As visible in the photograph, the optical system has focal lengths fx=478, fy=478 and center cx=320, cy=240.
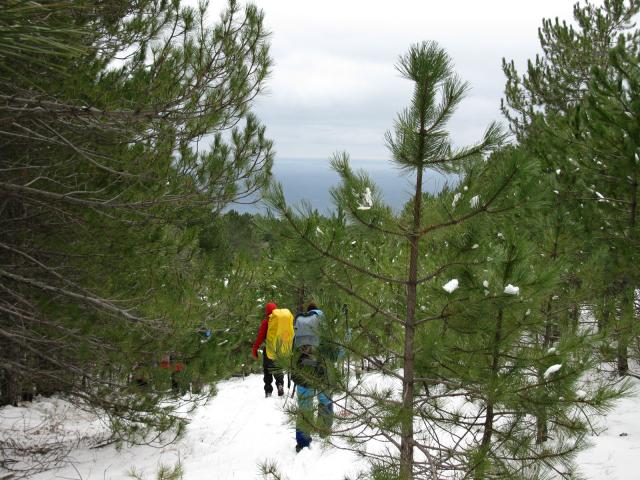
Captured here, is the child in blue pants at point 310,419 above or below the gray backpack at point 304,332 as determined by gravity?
below

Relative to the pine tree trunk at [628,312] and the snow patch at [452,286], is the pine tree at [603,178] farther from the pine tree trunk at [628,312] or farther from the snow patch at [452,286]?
the snow patch at [452,286]

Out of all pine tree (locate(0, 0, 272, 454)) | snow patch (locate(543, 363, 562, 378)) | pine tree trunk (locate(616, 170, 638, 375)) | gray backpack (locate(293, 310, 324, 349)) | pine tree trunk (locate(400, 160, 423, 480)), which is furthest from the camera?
gray backpack (locate(293, 310, 324, 349))

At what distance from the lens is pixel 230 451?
639 centimetres

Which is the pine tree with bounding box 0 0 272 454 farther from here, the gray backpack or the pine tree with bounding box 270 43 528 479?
the pine tree with bounding box 270 43 528 479

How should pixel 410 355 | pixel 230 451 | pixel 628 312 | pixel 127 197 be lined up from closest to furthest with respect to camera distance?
pixel 410 355 → pixel 628 312 → pixel 127 197 → pixel 230 451

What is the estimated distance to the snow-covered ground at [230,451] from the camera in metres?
5.52

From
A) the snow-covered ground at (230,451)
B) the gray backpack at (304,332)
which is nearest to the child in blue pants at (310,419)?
the snow-covered ground at (230,451)

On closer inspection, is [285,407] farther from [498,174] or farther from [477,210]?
[498,174]

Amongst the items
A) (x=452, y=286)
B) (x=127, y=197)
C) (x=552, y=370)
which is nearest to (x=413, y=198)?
(x=452, y=286)

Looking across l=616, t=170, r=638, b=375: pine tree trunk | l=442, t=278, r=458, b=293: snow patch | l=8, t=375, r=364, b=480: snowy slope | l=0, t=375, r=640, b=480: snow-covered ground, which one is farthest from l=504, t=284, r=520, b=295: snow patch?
l=8, t=375, r=364, b=480: snowy slope

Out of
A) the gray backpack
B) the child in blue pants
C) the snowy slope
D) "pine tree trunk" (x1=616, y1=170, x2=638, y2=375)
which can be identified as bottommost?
the snowy slope

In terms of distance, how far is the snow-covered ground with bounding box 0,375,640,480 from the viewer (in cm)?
552

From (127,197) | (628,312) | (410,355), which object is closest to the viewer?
(410,355)

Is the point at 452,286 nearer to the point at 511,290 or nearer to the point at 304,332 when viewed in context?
the point at 511,290
